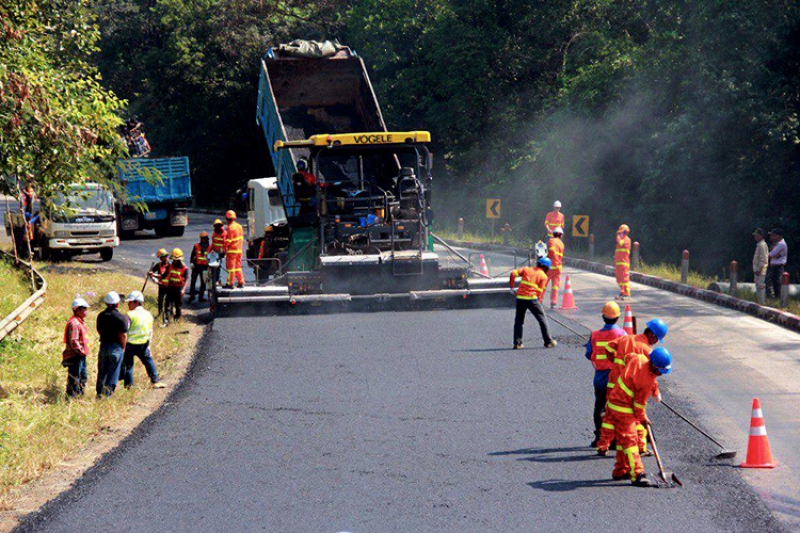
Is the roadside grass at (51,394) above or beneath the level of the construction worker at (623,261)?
beneath

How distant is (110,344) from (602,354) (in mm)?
6435

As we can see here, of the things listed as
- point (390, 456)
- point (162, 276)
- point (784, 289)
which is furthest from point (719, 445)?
point (162, 276)

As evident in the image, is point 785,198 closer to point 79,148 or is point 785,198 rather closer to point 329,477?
point 79,148

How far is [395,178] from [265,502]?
11344mm

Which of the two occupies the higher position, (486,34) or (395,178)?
(486,34)

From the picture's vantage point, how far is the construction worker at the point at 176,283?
18.7 m

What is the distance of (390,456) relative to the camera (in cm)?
1001

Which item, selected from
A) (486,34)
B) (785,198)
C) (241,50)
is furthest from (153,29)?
(785,198)

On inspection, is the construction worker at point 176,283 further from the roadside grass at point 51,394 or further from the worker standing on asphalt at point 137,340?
the worker standing on asphalt at point 137,340

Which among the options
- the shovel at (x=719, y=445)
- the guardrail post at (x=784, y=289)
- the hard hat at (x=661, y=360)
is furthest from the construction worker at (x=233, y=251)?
the hard hat at (x=661, y=360)

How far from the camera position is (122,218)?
3547 cm

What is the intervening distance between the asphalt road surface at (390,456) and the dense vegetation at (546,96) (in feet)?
49.2

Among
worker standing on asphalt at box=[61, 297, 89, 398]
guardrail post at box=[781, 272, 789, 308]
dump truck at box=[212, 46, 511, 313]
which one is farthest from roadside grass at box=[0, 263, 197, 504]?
guardrail post at box=[781, 272, 789, 308]

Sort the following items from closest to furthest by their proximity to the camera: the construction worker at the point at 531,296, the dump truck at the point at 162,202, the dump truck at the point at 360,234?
the construction worker at the point at 531,296 → the dump truck at the point at 360,234 → the dump truck at the point at 162,202
